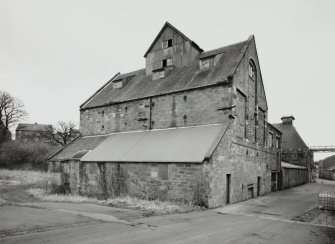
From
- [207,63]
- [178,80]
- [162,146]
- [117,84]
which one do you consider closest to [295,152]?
[207,63]

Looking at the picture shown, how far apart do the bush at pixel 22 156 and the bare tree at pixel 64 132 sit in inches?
605

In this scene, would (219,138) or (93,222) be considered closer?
(93,222)

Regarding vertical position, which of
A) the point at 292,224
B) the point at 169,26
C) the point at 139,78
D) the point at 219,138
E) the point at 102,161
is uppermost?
the point at 169,26

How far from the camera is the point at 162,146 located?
1689 centimetres

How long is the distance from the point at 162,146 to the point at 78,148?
966 centimetres

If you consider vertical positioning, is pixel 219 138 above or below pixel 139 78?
below

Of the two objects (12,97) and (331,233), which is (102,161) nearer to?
(331,233)

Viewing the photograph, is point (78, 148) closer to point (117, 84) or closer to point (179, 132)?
point (117, 84)

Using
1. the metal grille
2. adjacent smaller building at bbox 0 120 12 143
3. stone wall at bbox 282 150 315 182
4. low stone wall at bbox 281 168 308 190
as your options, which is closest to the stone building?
low stone wall at bbox 281 168 308 190

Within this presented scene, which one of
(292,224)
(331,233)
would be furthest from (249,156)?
(331,233)

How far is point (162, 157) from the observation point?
15.6 metres

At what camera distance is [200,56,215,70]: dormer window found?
19.7 metres

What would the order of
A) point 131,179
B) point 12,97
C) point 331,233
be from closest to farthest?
point 331,233 → point 131,179 → point 12,97

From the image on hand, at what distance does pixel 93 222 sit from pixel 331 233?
8.66 m
